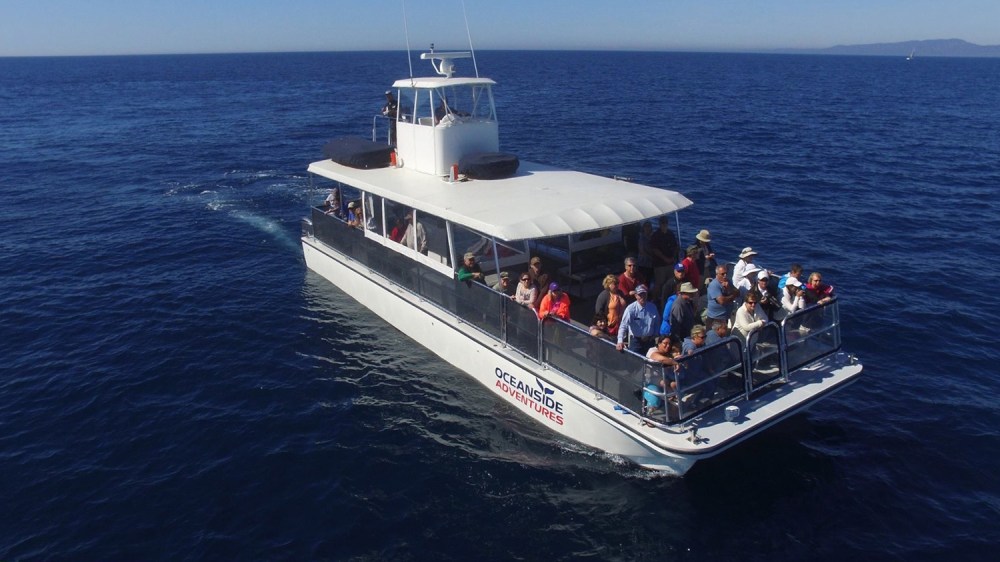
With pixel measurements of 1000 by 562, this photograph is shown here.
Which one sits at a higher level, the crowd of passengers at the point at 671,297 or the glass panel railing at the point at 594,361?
the crowd of passengers at the point at 671,297

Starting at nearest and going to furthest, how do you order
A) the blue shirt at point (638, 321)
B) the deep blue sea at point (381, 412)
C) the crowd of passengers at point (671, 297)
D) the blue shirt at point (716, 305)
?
the deep blue sea at point (381, 412) < the blue shirt at point (638, 321) < the crowd of passengers at point (671, 297) < the blue shirt at point (716, 305)

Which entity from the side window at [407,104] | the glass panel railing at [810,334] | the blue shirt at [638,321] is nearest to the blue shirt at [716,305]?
the glass panel railing at [810,334]

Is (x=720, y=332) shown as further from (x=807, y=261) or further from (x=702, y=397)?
(x=807, y=261)

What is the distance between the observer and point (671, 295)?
43.3 ft

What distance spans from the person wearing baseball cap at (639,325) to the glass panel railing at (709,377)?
982 mm

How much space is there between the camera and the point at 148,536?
36.8 ft

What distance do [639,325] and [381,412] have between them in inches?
259

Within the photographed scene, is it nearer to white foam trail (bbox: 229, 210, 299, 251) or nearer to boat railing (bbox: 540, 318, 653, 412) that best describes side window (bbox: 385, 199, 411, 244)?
boat railing (bbox: 540, 318, 653, 412)

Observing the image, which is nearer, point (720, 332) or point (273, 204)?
point (720, 332)

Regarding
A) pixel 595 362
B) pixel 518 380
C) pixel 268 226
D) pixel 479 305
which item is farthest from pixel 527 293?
pixel 268 226

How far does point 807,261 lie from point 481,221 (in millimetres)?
15581

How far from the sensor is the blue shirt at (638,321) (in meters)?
11.2

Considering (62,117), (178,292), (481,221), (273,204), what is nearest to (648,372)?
(481,221)

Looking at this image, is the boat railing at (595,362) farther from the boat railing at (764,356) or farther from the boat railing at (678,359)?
the boat railing at (764,356)
